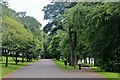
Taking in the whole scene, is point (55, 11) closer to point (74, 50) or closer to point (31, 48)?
point (74, 50)

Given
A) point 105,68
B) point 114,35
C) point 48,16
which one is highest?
point 48,16

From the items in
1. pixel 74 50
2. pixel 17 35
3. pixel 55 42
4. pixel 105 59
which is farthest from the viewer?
pixel 55 42

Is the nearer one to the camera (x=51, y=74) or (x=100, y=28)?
(x=100, y=28)

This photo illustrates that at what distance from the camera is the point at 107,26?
26.9 metres

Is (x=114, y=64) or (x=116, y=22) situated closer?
(x=116, y=22)

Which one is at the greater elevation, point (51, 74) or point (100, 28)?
point (100, 28)

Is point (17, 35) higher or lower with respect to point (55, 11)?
lower

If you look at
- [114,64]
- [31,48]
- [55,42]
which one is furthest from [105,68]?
[55,42]

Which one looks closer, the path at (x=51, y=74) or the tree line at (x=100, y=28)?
the tree line at (x=100, y=28)

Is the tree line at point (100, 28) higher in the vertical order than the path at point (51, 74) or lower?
higher

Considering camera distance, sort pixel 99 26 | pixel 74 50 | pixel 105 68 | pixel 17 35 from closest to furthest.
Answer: pixel 99 26, pixel 105 68, pixel 17 35, pixel 74 50

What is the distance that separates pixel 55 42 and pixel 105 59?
4888cm

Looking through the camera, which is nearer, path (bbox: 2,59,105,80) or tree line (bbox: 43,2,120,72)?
tree line (bbox: 43,2,120,72)

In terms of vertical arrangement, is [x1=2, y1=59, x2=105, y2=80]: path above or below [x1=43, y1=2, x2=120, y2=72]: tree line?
below
